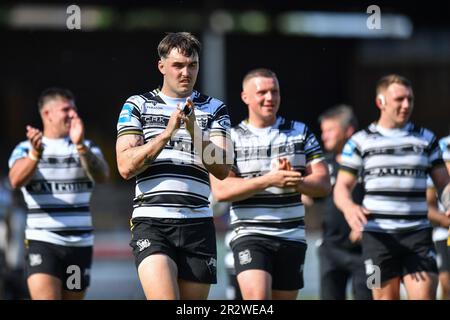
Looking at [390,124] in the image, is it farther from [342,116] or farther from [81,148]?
[81,148]

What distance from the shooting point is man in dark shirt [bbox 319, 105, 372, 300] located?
9.77 meters

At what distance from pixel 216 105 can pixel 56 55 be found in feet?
69.9

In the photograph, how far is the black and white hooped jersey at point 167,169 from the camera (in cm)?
643

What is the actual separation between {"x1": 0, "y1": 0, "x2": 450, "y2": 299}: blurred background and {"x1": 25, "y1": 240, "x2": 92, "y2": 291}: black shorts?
52.4ft

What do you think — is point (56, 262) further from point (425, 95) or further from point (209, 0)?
point (425, 95)

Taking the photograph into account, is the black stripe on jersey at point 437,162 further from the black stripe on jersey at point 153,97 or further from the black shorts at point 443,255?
the black stripe on jersey at point 153,97

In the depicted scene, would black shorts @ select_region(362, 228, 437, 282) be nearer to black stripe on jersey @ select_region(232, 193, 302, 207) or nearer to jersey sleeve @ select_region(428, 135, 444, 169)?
jersey sleeve @ select_region(428, 135, 444, 169)

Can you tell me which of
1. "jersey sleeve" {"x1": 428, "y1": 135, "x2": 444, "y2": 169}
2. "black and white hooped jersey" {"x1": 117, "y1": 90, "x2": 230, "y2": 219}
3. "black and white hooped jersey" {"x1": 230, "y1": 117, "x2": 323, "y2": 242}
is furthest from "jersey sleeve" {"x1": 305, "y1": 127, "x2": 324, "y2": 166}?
"black and white hooped jersey" {"x1": 117, "y1": 90, "x2": 230, "y2": 219}

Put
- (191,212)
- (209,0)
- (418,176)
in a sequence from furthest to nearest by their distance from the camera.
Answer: (209,0) → (418,176) → (191,212)

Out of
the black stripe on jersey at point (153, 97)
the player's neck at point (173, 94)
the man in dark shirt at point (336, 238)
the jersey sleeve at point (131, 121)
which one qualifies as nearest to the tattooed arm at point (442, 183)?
the man in dark shirt at point (336, 238)

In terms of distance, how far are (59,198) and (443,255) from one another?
12.5 ft

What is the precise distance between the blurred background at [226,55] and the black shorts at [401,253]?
16384mm

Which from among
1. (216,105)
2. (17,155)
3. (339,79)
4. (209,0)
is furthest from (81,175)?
(339,79)

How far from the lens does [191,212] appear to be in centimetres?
648
